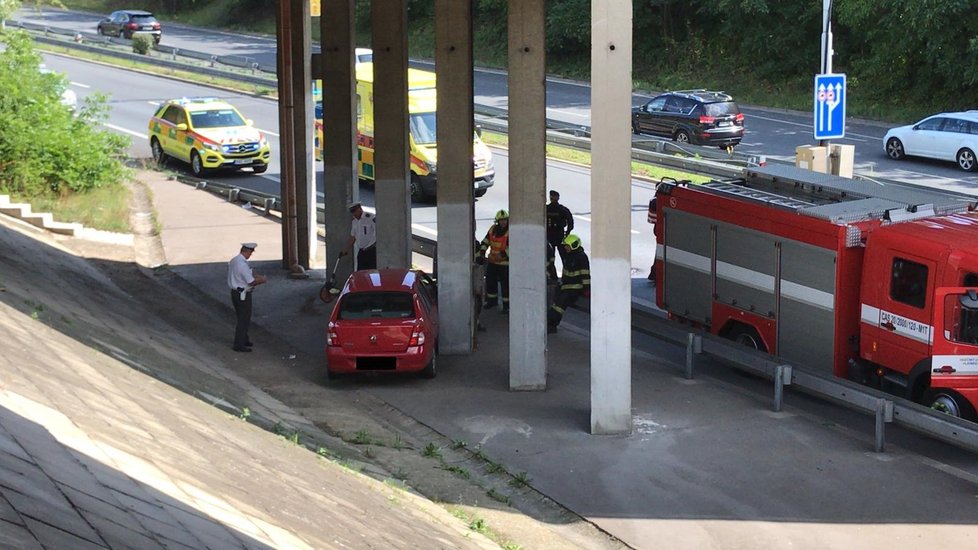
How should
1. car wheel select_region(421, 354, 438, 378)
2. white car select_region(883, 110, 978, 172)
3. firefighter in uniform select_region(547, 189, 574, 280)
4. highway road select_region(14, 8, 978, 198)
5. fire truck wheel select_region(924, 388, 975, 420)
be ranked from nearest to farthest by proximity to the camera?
fire truck wheel select_region(924, 388, 975, 420), car wheel select_region(421, 354, 438, 378), firefighter in uniform select_region(547, 189, 574, 280), highway road select_region(14, 8, 978, 198), white car select_region(883, 110, 978, 172)

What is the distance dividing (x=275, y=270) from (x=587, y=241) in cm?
648

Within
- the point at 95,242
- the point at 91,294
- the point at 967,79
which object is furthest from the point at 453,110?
the point at 967,79

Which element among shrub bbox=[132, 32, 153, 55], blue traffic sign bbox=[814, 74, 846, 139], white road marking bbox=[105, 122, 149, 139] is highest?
shrub bbox=[132, 32, 153, 55]

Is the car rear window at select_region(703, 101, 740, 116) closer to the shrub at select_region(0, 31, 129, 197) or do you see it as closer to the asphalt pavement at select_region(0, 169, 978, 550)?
the shrub at select_region(0, 31, 129, 197)

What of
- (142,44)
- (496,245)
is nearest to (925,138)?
(496,245)

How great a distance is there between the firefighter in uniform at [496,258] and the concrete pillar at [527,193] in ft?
11.0

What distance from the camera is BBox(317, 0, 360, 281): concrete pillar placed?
21.6 metres

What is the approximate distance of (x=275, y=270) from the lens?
79.1ft

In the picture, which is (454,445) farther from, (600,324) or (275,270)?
(275,270)

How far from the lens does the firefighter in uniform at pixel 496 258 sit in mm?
19781

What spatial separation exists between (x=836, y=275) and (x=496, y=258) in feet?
21.8

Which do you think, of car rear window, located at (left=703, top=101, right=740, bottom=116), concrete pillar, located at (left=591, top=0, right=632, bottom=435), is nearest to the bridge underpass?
concrete pillar, located at (left=591, top=0, right=632, bottom=435)

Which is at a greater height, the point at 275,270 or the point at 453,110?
the point at 453,110

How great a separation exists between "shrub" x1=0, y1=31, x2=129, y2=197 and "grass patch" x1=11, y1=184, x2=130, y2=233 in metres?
0.25
